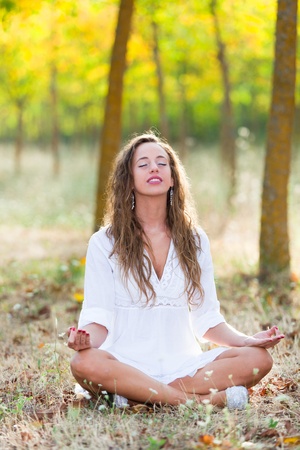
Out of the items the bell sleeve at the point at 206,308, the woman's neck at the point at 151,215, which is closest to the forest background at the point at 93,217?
the bell sleeve at the point at 206,308

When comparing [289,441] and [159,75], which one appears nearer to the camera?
[289,441]

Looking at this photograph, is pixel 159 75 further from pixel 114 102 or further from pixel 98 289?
pixel 98 289

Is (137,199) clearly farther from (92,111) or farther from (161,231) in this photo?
(92,111)

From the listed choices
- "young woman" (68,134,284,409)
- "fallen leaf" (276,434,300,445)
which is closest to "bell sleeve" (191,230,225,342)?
"young woman" (68,134,284,409)

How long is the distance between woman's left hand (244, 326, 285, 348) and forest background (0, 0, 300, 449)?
12.2 inches

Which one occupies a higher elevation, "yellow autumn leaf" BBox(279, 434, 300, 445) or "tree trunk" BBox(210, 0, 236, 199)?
"tree trunk" BBox(210, 0, 236, 199)

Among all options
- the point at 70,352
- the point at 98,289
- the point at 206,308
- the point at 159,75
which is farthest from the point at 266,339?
the point at 159,75

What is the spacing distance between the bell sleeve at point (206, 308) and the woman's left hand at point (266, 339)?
28cm

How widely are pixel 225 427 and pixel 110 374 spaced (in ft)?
2.28

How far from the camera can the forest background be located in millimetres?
3266

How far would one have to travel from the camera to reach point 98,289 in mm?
3668

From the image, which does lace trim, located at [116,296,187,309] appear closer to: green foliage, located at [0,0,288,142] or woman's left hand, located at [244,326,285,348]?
woman's left hand, located at [244,326,285,348]

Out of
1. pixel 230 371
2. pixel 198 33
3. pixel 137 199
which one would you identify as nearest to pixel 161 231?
pixel 137 199

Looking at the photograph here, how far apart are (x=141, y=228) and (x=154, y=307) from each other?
511 mm
